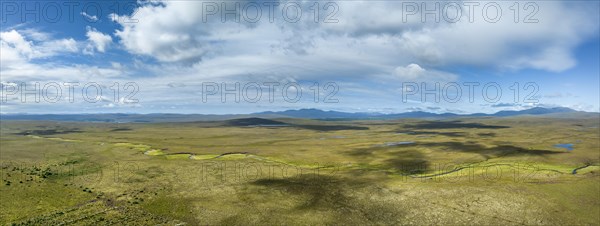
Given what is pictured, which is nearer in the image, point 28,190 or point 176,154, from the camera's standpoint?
point 28,190

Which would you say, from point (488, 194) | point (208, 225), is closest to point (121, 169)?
point (208, 225)

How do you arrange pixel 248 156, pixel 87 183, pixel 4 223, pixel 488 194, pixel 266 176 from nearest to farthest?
pixel 4 223 → pixel 488 194 → pixel 87 183 → pixel 266 176 → pixel 248 156

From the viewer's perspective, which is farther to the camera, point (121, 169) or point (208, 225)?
point (121, 169)

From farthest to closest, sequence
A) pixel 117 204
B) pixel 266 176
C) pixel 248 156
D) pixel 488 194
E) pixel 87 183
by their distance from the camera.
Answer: pixel 248 156
pixel 266 176
pixel 87 183
pixel 488 194
pixel 117 204

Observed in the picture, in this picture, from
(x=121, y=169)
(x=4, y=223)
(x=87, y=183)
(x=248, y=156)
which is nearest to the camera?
(x=4, y=223)

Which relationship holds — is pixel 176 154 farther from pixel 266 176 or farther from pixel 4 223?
pixel 4 223

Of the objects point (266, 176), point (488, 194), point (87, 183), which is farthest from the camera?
point (266, 176)

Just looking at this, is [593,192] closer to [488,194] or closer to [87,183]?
[488,194]

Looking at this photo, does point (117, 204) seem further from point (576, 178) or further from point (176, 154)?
point (576, 178)

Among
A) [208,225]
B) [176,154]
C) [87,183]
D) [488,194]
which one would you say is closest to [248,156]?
[176,154]
